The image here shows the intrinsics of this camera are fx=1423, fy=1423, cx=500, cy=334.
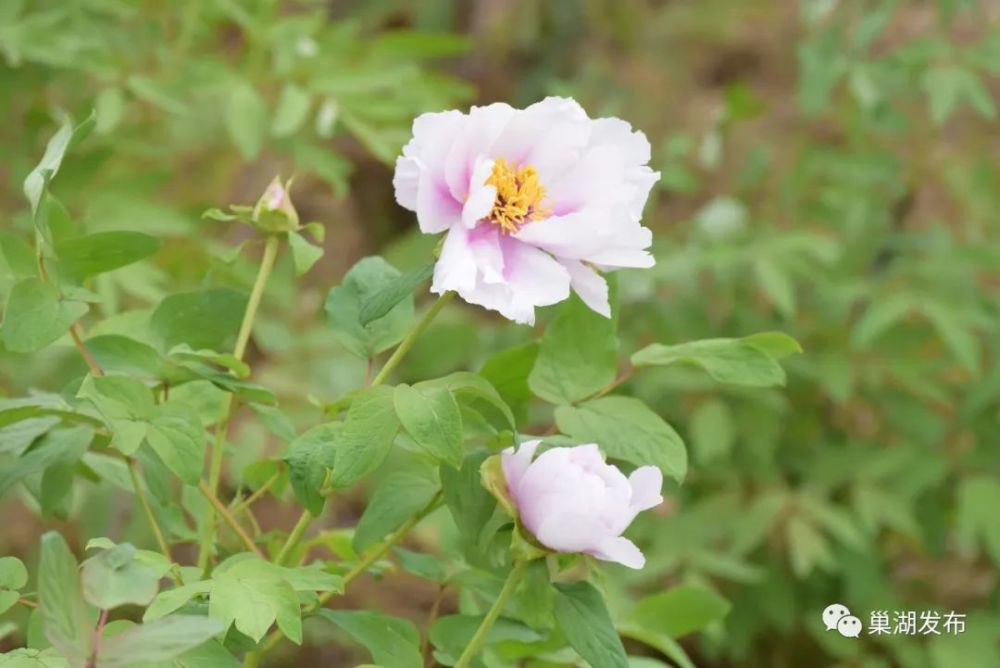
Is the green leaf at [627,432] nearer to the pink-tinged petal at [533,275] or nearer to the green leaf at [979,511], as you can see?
the pink-tinged petal at [533,275]

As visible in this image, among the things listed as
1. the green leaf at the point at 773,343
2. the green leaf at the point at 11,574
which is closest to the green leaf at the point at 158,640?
the green leaf at the point at 11,574

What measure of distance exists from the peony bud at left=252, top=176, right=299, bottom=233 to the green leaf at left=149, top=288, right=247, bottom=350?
4 cm

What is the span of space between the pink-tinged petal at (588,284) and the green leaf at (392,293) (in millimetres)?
67

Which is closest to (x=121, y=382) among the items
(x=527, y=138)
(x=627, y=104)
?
(x=527, y=138)

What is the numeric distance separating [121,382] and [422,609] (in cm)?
141

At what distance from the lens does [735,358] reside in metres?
0.74

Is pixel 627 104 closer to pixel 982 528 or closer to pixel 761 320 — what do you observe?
pixel 761 320

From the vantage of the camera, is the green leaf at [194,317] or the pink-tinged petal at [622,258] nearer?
the pink-tinged petal at [622,258]

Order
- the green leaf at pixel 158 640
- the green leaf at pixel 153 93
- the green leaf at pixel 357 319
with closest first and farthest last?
the green leaf at pixel 158 640, the green leaf at pixel 357 319, the green leaf at pixel 153 93

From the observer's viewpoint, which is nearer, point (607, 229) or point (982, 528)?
point (607, 229)

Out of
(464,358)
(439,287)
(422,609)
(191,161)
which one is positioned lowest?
(422,609)

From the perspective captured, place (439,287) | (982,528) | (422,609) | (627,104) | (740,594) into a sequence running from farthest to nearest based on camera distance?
1. (627,104)
2. (422,609)
3. (740,594)
4. (982,528)
5. (439,287)

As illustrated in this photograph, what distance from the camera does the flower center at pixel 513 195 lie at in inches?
26.6

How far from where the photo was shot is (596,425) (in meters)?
0.73
